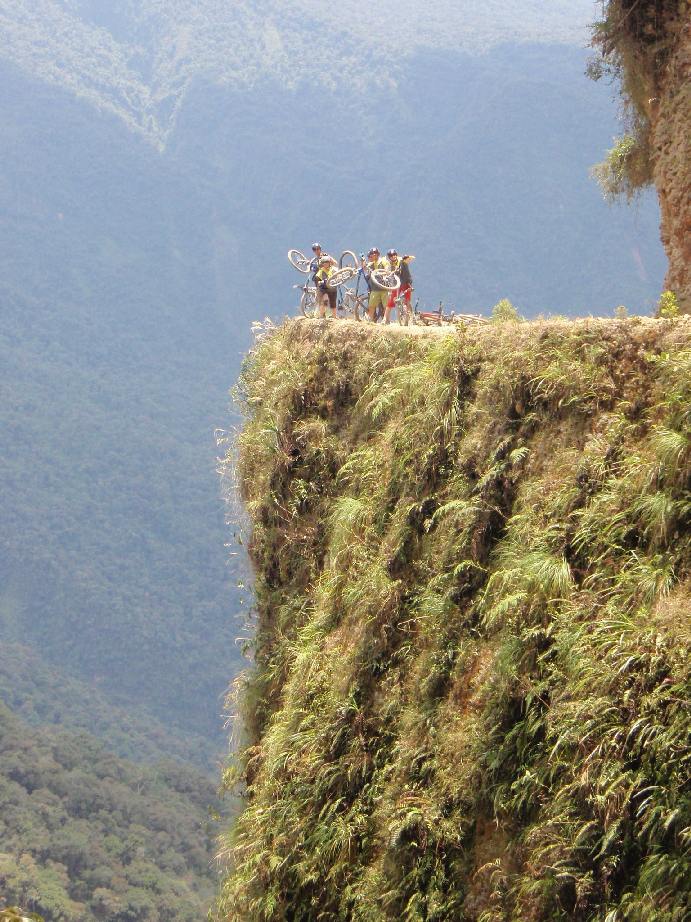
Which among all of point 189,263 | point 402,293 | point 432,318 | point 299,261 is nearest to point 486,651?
point 402,293

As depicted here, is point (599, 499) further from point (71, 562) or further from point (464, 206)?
point (464, 206)

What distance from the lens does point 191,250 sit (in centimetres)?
18125

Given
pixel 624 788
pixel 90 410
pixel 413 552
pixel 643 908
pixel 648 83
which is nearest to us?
pixel 643 908

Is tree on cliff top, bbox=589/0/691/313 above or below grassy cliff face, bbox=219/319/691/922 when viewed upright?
above

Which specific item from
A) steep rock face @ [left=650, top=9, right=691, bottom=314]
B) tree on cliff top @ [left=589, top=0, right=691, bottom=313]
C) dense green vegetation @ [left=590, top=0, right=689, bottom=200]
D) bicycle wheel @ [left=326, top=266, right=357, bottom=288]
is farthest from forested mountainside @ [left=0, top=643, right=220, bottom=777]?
steep rock face @ [left=650, top=9, right=691, bottom=314]

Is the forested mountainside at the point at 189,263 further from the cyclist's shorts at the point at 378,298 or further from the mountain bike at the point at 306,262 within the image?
the cyclist's shorts at the point at 378,298

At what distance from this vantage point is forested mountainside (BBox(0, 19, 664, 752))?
387 ft

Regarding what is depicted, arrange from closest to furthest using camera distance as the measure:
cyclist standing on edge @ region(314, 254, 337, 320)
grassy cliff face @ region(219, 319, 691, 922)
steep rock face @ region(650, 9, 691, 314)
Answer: grassy cliff face @ region(219, 319, 691, 922)
steep rock face @ region(650, 9, 691, 314)
cyclist standing on edge @ region(314, 254, 337, 320)

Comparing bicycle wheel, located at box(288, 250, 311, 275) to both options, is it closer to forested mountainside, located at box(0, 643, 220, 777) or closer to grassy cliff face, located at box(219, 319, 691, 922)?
grassy cliff face, located at box(219, 319, 691, 922)

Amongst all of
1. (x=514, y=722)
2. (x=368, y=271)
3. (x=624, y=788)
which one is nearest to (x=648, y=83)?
(x=368, y=271)

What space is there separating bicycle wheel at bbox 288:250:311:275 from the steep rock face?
5190mm

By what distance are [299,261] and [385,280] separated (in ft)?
8.28

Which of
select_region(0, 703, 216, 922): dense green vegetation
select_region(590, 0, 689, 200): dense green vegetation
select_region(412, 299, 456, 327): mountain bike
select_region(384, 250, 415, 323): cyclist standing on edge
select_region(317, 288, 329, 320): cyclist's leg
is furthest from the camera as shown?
select_region(0, 703, 216, 922): dense green vegetation

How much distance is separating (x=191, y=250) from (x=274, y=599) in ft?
574
